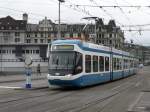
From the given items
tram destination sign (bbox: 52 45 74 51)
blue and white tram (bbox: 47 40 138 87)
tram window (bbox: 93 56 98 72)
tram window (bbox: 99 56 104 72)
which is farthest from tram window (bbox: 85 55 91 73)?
tram window (bbox: 99 56 104 72)

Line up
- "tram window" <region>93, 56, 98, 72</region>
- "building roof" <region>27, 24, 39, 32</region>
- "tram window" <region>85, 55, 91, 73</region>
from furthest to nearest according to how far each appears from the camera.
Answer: "building roof" <region>27, 24, 39, 32</region>
"tram window" <region>93, 56, 98, 72</region>
"tram window" <region>85, 55, 91, 73</region>

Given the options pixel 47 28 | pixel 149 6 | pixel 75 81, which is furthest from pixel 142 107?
pixel 47 28

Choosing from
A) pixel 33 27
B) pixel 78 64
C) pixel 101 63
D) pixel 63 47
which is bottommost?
pixel 78 64

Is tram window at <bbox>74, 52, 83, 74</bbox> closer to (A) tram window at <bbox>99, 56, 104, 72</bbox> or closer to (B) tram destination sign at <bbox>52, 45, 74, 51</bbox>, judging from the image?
(B) tram destination sign at <bbox>52, 45, 74, 51</bbox>

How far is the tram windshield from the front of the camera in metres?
25.8

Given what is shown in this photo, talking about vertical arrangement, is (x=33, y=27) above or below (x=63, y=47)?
above

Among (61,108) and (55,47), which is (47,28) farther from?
(61,108)

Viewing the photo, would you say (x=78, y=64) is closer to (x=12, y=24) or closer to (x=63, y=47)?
(x=63, y=47)

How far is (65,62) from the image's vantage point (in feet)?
85.2

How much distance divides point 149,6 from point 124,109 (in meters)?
21.9

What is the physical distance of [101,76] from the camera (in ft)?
107

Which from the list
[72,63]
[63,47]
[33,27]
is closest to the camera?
[72,63]

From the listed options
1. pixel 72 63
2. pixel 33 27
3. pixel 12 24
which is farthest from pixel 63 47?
pixel 12 24

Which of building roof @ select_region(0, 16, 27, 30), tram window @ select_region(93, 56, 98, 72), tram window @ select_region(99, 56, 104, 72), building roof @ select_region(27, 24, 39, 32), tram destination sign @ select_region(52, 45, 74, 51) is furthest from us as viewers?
building roof @ select_region(0, 16, 27, 30)
